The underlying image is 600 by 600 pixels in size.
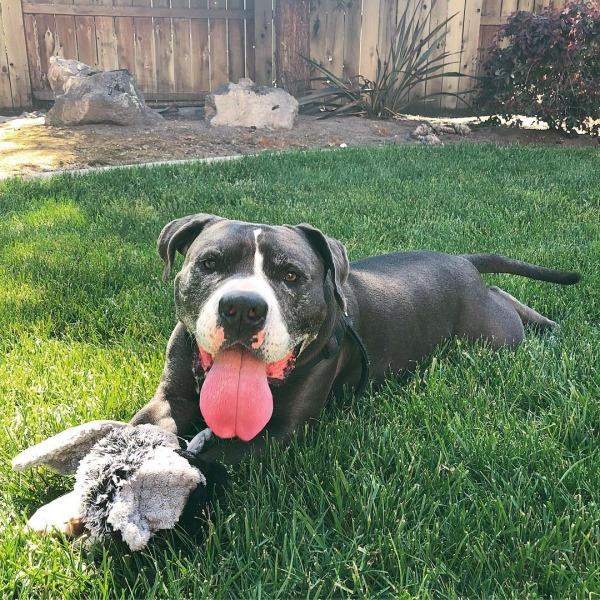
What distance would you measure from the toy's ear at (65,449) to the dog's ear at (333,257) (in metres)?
1.01

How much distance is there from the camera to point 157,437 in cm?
233

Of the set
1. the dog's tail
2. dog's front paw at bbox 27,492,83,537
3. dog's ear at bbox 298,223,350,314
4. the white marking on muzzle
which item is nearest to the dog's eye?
the white marking on muzzle

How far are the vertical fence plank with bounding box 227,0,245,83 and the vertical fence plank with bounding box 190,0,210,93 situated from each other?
404 mm

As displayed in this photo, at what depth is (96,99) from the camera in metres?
9.53

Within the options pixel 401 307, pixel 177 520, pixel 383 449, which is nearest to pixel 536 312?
pixel 401 307

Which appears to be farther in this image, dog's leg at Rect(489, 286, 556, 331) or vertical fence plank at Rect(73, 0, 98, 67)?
vertical fence plank at Rect(73, 0, 98, 67)

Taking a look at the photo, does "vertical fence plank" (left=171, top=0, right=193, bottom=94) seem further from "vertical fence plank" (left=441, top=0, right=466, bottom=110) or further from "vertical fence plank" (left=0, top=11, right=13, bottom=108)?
"vertical fence plank" (left=441, top=0, right=466, bottom=110)

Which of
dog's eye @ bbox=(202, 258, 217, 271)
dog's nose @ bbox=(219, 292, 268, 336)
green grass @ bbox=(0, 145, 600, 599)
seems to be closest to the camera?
green grass @ bbox=(0, 145, 600, 599)

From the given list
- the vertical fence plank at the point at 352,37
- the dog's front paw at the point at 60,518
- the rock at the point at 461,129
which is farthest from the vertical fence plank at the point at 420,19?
the dog's front paw at the point at 60,518

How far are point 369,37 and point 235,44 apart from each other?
235cm

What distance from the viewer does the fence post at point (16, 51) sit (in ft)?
36.4

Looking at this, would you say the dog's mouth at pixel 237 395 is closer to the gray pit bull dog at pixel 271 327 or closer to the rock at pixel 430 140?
the gray pit bull dog at pixel 271 327

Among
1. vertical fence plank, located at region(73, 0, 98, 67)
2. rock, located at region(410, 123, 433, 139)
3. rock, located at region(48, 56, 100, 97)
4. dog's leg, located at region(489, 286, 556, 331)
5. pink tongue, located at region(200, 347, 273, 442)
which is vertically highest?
vertical fence plank, located at region(73, 0, 98, 67)

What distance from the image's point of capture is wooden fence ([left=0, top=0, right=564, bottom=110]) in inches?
451
